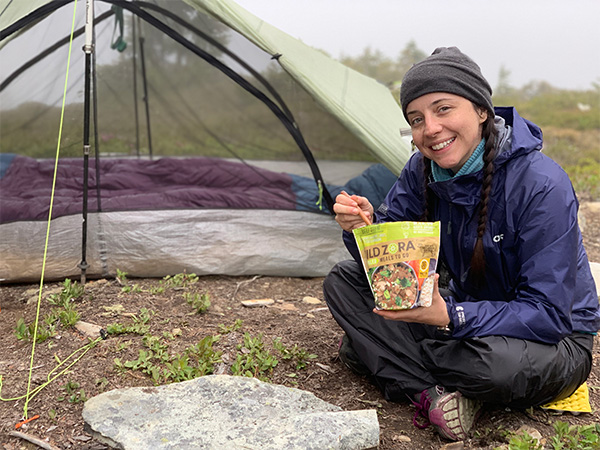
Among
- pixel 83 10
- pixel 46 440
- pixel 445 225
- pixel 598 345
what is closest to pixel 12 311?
pixel 46 440

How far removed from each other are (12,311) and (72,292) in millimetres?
318

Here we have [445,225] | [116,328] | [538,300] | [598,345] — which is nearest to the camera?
[538,300]

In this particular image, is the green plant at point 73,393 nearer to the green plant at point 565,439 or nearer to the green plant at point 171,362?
the green plant at point 171,362

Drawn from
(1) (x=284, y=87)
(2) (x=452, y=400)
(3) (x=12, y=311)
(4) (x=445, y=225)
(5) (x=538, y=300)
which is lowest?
(3) (x=12, y=311)

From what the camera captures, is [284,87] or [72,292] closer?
[72,292]

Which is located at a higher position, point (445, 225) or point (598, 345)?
point (445, 225)

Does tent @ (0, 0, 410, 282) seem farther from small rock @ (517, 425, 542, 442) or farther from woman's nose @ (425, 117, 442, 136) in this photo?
small rock @ (517, 425, 542, 442)

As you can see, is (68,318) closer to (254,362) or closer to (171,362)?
(171,362)

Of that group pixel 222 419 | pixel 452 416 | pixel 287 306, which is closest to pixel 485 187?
pixel 452 416

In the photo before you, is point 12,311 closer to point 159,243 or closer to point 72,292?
point 72,292

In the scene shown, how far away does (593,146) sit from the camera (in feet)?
33.6

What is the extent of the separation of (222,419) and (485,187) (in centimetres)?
123

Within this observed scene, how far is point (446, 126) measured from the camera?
6.89 feet

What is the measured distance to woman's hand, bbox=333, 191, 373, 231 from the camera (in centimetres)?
213
